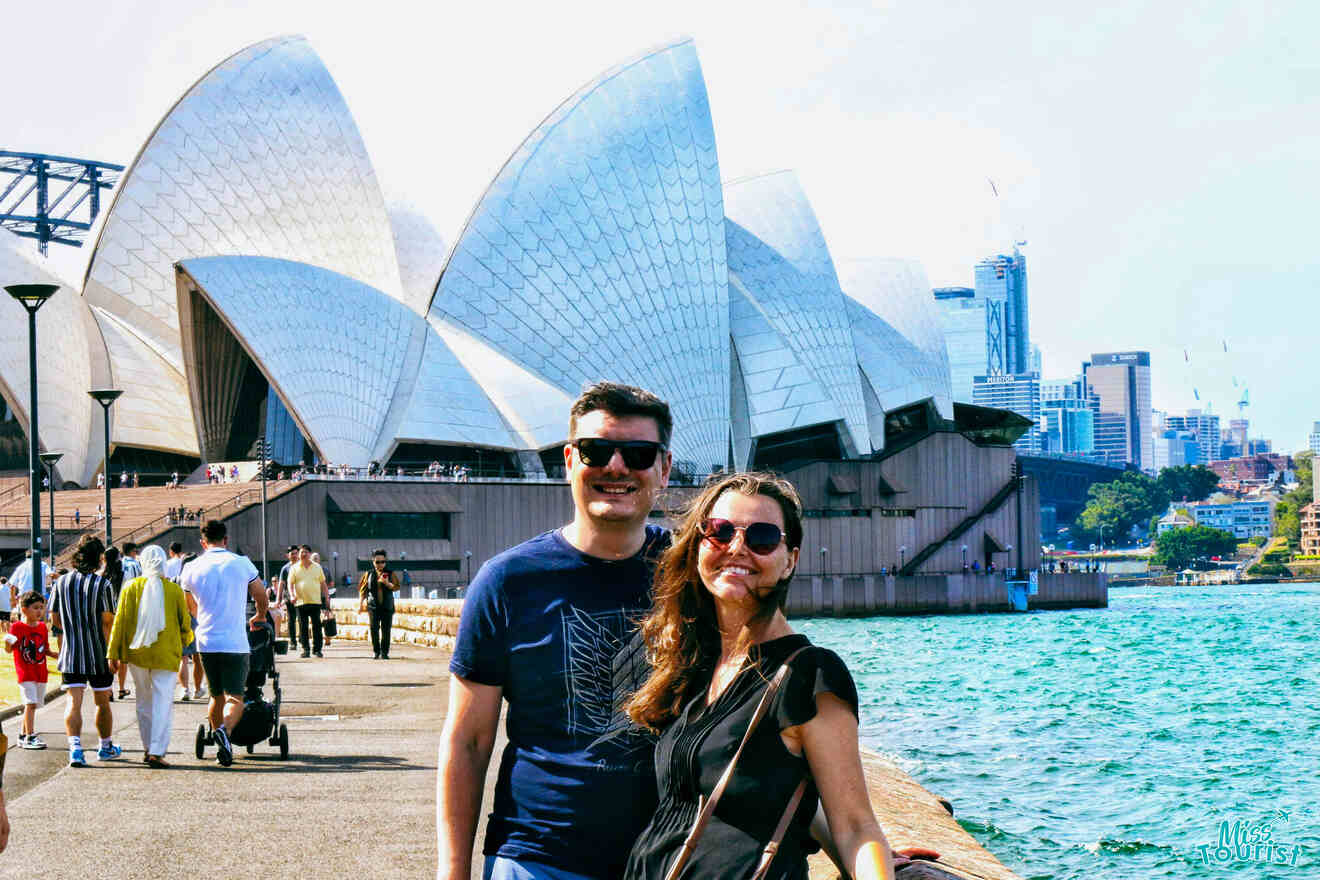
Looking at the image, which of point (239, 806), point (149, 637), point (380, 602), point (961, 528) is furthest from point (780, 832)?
point (961, 528)

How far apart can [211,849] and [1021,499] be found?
54.6 m

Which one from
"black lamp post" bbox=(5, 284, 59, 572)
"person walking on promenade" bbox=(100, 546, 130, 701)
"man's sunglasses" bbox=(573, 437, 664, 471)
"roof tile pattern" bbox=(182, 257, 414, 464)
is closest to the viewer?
"man's sunglasses" bbox=(573, 437, 664, 471)

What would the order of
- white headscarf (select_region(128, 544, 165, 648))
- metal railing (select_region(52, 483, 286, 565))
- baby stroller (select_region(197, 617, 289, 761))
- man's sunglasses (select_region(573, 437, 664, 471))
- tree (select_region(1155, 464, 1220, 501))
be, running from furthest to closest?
tree (select_region(1155, 464, 1220, 501)) < metal railing (select_region(52, 483, 286, 565)) < white headscarf (select_region(128, 544, 165, 648)) < baby stroller (select_region(197, 617, 289, 761)) < man's sunglasses (select_region(573, 437, 664, 471))

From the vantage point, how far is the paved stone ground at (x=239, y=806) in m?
5.93

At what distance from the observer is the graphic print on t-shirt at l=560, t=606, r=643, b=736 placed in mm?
3127

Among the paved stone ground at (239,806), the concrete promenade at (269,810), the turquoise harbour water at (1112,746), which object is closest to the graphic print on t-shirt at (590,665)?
the concrete promenade at (269,810)

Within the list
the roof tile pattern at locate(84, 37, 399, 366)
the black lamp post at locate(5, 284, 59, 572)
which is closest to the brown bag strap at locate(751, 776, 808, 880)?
the black lamp post at locate(5, 284, 59, 572)

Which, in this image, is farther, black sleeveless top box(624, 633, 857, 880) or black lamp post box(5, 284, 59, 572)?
black lamp post box(5, 284, 59, 572)

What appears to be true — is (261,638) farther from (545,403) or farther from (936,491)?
(936,491)

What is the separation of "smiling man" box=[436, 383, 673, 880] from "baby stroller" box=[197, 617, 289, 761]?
19.6 feet

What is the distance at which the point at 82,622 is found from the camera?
922 centimetres

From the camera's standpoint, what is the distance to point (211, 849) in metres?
6.17

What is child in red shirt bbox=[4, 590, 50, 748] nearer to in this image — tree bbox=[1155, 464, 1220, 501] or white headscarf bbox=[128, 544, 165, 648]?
white headscarf bbox=[128, 544, 165, 648]

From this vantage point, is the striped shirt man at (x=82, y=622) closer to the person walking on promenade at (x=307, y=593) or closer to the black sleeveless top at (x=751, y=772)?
the black sleeveless top at (x=751, y=772)
